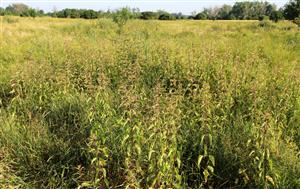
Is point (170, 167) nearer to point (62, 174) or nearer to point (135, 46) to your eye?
point (62, 174)

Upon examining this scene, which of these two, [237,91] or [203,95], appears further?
[237,91]

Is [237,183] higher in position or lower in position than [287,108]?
lower

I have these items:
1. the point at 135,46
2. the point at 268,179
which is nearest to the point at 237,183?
the point at 268,179

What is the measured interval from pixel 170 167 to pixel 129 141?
1.35 feet

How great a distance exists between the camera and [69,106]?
349 cm

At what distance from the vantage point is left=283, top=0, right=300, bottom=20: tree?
2845cm

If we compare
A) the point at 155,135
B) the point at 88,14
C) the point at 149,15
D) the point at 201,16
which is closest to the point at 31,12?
the point at 88,14

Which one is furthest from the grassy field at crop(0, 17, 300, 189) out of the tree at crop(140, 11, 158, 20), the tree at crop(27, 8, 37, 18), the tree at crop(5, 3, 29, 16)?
the tree at crop(5, 3, 29, 16)

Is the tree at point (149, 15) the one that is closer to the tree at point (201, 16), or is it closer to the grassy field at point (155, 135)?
the tree at point (201, 16)

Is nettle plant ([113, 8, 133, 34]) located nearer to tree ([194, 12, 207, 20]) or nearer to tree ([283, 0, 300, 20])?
tree ([283, 0, 300, 20])

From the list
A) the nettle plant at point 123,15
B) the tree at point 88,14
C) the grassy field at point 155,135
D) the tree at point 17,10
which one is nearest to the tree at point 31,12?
the tree at point 17,10

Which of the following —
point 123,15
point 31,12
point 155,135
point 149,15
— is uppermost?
point 123,15

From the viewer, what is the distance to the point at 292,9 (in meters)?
29.3

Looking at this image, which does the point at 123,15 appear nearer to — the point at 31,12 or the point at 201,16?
the point at 31,12
